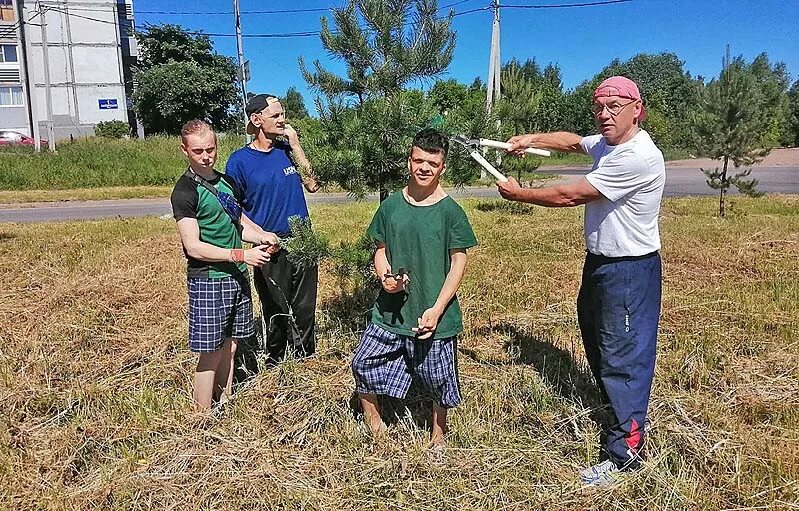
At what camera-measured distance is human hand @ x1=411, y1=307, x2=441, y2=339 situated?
2521 millimetres

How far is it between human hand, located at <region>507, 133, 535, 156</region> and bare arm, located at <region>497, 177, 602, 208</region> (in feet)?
1.47

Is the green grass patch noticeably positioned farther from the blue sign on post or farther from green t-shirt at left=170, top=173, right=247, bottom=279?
the blue sign on post

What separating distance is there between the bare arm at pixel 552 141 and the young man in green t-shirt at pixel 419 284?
2.26 ft

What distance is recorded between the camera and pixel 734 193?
14289 mm

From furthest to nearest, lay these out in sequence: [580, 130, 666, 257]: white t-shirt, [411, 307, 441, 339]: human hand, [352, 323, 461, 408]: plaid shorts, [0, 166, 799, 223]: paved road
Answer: [0, 166, 799, 223]: paved road → [352, 323, 461, 408]: plaid shorts → [411, 307, 441, 339]: human hand → [580, 130, 666, 257]: white t-shirt

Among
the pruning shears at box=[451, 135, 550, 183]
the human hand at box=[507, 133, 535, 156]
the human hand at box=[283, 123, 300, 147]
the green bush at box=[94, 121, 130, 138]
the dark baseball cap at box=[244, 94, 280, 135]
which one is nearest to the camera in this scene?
the pruning shears at box=[451, 135, 550, 183]

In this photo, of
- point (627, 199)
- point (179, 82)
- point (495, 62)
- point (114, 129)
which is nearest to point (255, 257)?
point (627, 199)

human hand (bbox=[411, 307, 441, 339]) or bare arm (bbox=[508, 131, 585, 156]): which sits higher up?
bare arm (bbox=[508, 131, 585, 156])

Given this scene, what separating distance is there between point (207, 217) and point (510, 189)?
1.45 metres

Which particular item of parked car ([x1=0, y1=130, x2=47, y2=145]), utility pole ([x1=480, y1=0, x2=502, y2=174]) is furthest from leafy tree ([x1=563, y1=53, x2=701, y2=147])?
parked car ([x1=0, y1=130, x2=47, y2=145])

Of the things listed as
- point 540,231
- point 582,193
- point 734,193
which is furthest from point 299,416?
point 734,193

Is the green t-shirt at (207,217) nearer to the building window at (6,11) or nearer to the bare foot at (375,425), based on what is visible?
the bare foot at (375,425)

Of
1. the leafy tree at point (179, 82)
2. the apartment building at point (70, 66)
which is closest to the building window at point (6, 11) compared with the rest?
the apartment building at point (70, 66)

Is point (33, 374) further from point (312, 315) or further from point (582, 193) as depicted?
point (582, 193)
